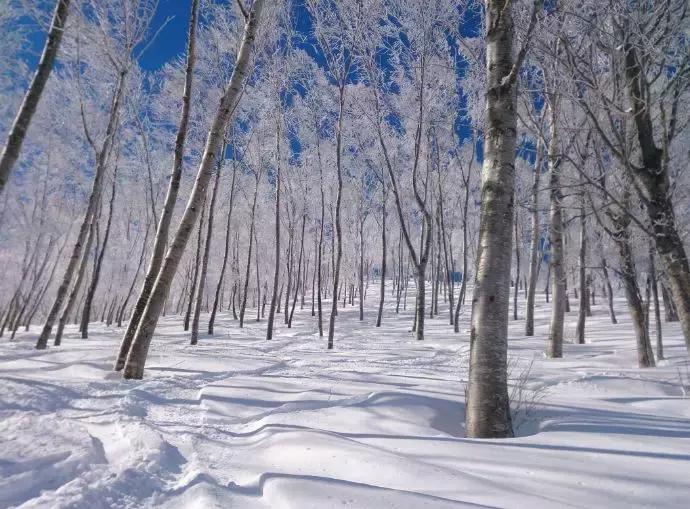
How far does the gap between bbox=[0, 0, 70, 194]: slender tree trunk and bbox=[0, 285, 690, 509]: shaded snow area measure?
2.93m

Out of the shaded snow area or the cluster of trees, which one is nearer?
the shaded snow area

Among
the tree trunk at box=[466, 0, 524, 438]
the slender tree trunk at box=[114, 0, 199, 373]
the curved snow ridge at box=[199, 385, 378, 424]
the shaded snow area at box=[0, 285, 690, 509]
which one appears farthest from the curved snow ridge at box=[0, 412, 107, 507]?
the slender tree trunk at box=[114, 0, 199, 373]

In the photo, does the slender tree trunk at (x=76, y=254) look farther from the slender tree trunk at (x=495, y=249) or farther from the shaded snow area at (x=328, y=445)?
the slender tree trunk at (x=495, y=249)

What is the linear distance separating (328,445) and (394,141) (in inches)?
666

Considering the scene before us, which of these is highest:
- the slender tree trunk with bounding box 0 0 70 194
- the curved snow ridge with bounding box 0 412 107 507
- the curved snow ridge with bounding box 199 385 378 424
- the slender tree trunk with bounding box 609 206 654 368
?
the slender tree trunk with bounding box 0 0 70 194

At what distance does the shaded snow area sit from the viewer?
1.96 metres

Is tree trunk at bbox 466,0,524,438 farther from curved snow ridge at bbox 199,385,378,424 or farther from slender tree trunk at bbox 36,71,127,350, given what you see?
slender tree trunk at bbox 36,71,127,350

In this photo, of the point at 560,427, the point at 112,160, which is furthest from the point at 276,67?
the point at 560,427

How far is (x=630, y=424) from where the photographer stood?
3156 millimetres

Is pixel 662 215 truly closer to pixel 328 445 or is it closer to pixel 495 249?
pixel 495 249

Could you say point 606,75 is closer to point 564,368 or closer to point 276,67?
point 564,368

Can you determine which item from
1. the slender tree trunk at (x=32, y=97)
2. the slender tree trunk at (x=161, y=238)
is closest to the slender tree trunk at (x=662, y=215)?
the slender tree trunk at (x=161, y=238)

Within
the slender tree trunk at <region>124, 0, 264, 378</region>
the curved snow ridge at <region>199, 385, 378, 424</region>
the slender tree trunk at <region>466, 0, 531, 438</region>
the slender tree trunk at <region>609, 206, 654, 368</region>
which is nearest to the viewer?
the slender tree trunk at <region>466, 0, 531, 438</region>

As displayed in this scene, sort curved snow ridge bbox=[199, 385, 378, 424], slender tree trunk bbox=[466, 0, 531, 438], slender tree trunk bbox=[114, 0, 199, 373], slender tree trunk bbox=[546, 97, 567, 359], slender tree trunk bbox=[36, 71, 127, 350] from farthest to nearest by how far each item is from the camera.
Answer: slender tree trunk bbox=[36, 71, 127, 350] → slender tree trunk bbox=[546, 97, 567, 359] → slender tree trunk bbox=[114, 0, 199, 373] → curved snow ridge bbox=[199, 385, 378, 424] → slender tree trunk bbox=[466, 0, 531, 438]
